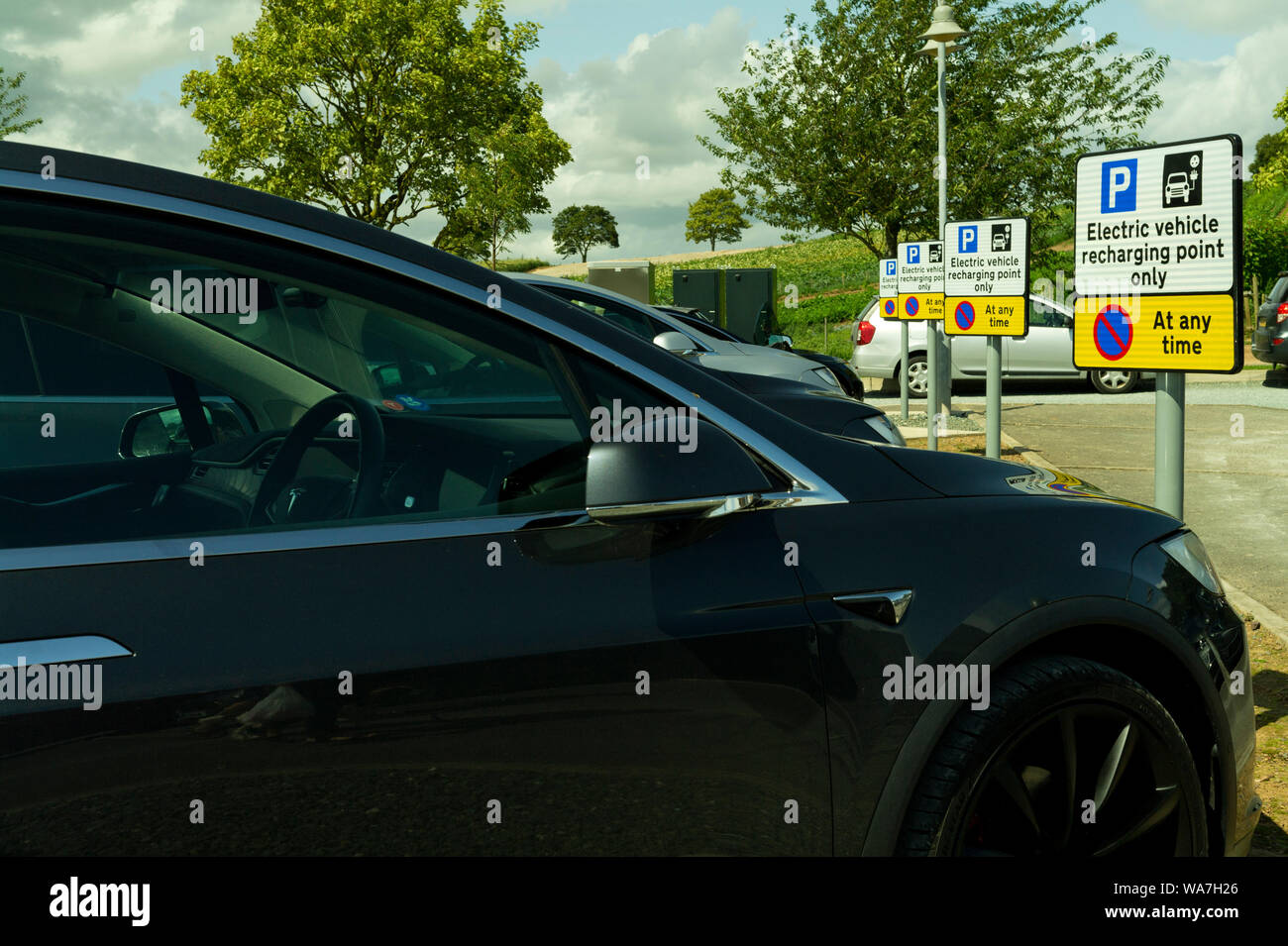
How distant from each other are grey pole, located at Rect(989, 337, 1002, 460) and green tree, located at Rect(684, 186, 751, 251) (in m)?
104

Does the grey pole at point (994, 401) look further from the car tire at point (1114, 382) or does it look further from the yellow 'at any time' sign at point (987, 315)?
the car tire at point (1114, 382)

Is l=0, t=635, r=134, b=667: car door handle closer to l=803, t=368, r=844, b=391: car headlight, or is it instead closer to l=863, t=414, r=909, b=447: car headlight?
l=863, t=414, r=909, b=447: car headlight

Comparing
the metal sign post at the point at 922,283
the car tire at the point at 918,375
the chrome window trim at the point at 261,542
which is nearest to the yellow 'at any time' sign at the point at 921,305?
the metal sign post at the point at 922,283

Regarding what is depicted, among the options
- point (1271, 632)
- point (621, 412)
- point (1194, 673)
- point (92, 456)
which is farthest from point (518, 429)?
point (1271, 632)

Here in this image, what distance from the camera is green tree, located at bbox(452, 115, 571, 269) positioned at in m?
33.3

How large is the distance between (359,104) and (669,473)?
118 feet

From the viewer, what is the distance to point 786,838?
6.57 ft

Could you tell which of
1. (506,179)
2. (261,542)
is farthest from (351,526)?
(506,179)

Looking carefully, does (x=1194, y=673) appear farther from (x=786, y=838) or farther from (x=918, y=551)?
(x=786, y=838)

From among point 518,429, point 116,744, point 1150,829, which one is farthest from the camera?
point 1150,829

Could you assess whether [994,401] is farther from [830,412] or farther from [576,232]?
[576,232]

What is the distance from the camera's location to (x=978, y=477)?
2.42 metres

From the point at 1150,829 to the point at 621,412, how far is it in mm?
1402

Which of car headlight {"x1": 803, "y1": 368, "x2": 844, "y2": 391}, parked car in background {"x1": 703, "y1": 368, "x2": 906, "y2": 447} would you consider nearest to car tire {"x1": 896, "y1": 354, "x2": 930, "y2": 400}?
car headlight {"x1": 803, "y1": 368, "x2": 844, "y2": 391}
